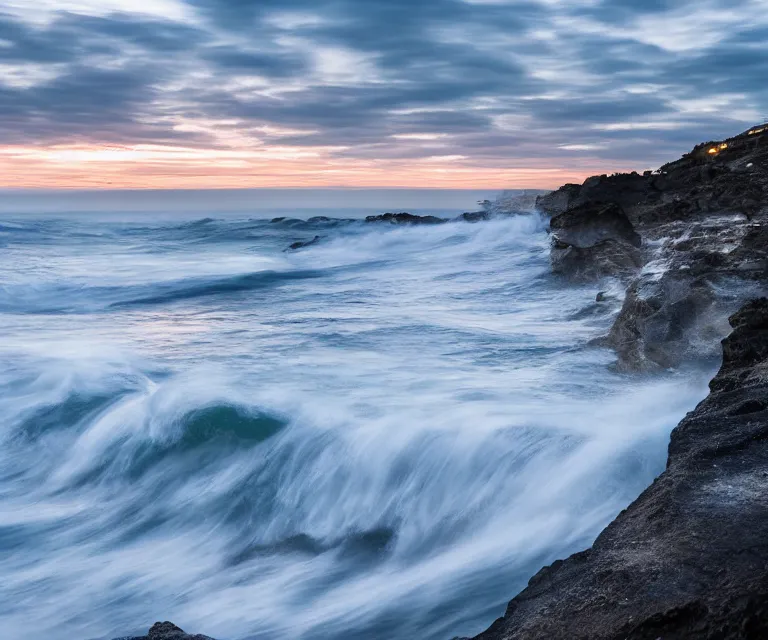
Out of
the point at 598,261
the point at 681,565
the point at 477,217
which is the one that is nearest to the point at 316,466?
the point at 681,565

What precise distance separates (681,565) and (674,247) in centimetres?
804

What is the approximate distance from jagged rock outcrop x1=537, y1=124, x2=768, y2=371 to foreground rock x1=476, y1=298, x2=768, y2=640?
3.64m

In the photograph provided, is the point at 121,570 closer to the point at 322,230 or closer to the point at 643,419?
the point at 643,419

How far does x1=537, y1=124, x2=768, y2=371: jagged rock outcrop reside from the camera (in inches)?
285

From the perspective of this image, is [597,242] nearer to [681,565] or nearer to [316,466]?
[316,466]

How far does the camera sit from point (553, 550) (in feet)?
15.7

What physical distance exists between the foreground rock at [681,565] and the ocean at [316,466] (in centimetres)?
149

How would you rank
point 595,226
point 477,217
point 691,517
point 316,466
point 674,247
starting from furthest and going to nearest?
point 477,217 < point 595,226 < point 674,247 < point 316,466 < point 691,517

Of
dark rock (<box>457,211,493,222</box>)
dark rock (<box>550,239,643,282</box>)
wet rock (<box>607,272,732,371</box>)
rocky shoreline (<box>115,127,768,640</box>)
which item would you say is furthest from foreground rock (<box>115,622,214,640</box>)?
dark rock (<box>457,211,493,222</box>)

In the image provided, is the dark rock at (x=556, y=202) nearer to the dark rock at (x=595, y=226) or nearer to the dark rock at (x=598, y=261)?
the dark rock at (x=598, y=261)

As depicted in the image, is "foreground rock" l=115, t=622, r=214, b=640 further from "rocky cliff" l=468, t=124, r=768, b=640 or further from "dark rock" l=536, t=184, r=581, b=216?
"dark rock" l=536, t=184, r=581, b=216

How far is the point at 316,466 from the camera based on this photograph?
677 centimetres

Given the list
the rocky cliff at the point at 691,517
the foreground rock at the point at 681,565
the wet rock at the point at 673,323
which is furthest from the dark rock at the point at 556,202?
the foreground rock at the point at 681,565

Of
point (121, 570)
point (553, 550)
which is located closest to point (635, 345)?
point (553, 550)
